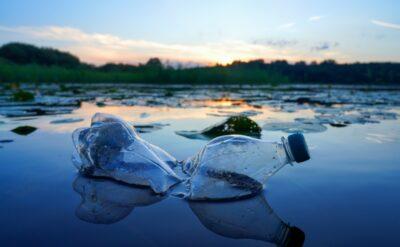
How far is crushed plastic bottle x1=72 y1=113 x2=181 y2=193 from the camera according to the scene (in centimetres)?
140

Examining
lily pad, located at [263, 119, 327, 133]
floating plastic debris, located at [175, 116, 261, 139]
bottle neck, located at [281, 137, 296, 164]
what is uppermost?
bottle neck, located at [281, 137, 296, 164]

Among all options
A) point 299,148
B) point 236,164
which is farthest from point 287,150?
point 236,164

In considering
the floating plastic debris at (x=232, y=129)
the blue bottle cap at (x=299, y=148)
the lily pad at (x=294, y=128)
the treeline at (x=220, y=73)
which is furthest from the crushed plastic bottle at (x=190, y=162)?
the treeline at (x=220, y=73)

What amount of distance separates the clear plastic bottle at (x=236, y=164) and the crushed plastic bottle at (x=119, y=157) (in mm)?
122

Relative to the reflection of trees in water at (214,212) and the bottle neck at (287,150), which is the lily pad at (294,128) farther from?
the reflection of trees in water at (214,212)

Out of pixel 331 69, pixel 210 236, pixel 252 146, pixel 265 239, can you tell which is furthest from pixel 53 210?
pixel 331 69

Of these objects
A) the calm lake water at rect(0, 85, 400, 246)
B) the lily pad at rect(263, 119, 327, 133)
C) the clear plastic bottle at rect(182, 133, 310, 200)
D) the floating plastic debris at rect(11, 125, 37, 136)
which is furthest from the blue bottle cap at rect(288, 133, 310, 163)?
the floating plastic debris at rect(11, 125, 37, 136)

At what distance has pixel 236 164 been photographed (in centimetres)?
146

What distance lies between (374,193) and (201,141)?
1.22 metres

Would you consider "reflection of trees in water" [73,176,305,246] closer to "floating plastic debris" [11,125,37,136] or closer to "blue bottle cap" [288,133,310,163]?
"blue bottle cap" [288,133,310,163]

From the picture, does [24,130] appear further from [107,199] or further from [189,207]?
[189,207]

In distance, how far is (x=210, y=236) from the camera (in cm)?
88

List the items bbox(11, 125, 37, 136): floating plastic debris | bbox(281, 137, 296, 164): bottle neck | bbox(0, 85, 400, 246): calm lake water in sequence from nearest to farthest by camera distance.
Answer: bbox(0, 85, 400, 246): calm lake water < bbox(281, 137, 296, 164): bottle neck < bbox(11, 125, 37, 136): floating plastic debris

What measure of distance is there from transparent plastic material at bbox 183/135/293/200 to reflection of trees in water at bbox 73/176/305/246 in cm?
8
